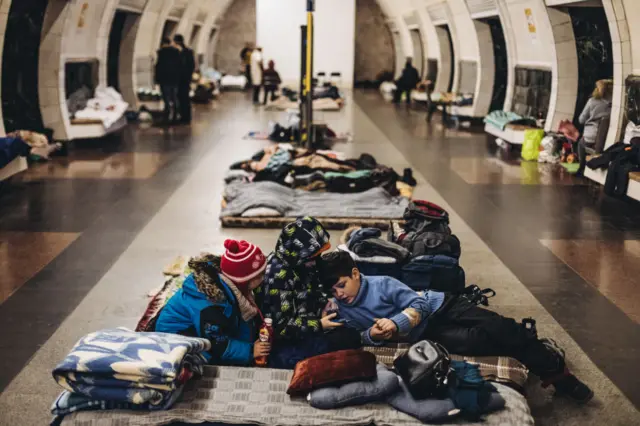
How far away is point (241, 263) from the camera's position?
395 centimetres

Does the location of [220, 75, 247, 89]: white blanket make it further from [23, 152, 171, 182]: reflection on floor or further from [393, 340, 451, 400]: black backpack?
[393, 340, 451, 400]: black backpack

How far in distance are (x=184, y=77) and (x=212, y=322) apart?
530 inches

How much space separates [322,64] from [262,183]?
2250 cm

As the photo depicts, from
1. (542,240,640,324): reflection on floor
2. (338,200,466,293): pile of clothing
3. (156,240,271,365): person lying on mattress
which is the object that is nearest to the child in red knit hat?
(156,240,271,365): person lying on mattress

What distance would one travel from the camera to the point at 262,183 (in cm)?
879

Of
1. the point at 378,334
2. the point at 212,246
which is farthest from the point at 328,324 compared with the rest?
the point at 212,246

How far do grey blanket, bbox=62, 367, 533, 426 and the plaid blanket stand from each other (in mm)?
218

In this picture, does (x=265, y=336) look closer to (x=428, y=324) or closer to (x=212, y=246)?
(x=428, y=324)

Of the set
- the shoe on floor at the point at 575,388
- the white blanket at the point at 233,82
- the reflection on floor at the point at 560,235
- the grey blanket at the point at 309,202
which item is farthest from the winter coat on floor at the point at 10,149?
the white blanket at the point at 233,82

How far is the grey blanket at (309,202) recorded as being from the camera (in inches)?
312

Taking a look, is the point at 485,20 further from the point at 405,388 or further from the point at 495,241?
the point at 405,388

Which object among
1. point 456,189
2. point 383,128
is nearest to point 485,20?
point 383,128

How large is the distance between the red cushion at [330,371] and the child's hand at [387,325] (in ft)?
1.18

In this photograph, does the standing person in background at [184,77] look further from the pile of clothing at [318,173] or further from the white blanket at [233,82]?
the white blanket at [233,82]
